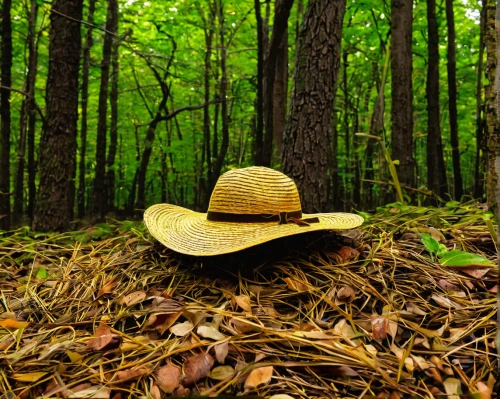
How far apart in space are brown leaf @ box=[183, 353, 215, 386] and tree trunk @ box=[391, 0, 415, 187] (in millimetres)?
5031

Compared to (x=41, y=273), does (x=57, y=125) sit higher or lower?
higher

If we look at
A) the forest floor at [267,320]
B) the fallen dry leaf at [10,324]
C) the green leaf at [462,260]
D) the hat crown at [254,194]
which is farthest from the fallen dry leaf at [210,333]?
the green leaf at [462,260]

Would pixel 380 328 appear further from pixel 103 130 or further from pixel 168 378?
pixel 103 130

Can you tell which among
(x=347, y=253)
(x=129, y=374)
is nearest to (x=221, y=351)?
(x=129, y=374)

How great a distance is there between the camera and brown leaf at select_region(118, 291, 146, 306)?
5.55 ft

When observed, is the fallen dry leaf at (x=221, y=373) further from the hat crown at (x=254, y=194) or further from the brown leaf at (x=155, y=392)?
the hat crown at (x=254, y=194)

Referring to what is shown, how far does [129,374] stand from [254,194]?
1022mm

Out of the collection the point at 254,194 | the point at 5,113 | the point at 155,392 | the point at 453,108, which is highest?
the point at 453,108

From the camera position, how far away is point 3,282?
7.23 ft

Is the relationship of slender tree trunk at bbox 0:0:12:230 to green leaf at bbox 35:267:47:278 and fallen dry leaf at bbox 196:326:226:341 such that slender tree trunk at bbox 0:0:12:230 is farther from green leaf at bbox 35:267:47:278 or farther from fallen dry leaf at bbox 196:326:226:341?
fallen dry leaf at bbox 196:326:226:341

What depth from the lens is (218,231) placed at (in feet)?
6.36

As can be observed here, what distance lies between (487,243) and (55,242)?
286 cm

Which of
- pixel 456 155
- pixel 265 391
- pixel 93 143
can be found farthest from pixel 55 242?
pixel 93 143

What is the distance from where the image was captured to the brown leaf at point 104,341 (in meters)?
1.40
